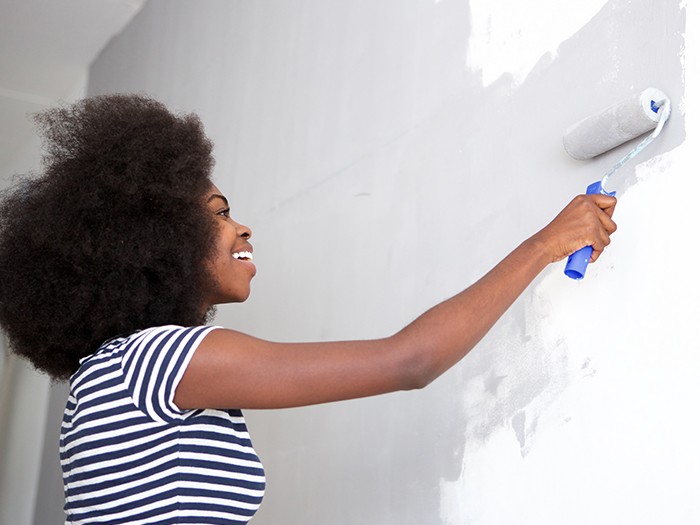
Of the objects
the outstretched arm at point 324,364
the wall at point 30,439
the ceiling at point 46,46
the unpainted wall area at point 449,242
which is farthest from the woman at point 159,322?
the ceiling at point 46,46

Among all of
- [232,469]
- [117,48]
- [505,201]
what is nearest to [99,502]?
[232,469]

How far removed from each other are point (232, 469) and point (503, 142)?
66cm

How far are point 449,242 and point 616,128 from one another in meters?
0.40

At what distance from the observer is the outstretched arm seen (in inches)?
37.9

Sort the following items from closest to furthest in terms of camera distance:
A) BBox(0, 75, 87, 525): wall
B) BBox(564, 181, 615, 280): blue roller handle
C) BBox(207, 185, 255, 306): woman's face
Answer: BBox(564, 181, 615, 280): blue roller handle
BBox(207, 185, 255, 306): woman's face
BBox(0, 75, 87, 525): wall

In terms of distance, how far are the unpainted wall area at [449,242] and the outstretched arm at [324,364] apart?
0.83 ft

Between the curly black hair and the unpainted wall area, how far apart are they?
0.43 meters

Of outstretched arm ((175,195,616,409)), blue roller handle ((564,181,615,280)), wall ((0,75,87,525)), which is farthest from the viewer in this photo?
wall ((0,75,87,525))

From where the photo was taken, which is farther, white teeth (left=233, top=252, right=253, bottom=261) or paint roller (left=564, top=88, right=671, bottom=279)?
white teeth (left=233, top=252, right=253, bottom=261)

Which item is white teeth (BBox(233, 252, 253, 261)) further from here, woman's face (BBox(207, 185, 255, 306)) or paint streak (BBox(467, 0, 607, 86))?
paint streak (BBox(467, 0, 607, 86))

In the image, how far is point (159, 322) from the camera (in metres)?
1.17

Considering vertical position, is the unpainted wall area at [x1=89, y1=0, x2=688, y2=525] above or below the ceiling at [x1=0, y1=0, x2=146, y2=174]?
below

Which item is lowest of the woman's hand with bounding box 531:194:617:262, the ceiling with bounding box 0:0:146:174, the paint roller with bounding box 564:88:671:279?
the woman's hand with bounding box 531:194:617:262

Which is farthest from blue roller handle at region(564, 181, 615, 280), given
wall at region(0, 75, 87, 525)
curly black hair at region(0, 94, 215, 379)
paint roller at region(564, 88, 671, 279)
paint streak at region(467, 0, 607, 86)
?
wall at region(0, 75, 87, 525)
